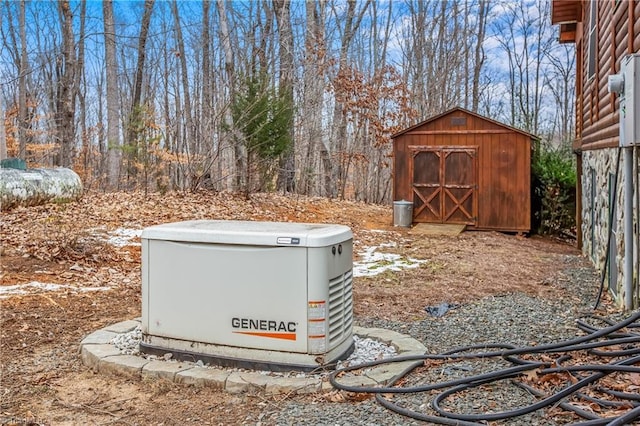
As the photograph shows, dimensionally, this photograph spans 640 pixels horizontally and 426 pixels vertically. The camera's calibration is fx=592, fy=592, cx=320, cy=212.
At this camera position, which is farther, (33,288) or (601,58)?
(601,58)

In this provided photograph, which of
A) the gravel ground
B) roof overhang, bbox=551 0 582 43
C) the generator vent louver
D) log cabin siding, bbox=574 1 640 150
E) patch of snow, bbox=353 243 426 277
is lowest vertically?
the gravel ground

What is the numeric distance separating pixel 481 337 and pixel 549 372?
3.97ft

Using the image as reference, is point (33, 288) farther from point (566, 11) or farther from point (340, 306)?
point (566, 11)

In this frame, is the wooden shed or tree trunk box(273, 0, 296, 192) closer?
the wooden shed

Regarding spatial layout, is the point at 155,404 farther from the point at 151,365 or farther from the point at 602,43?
the point at 602,43

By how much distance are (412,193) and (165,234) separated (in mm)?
9874

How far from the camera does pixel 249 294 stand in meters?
3.66

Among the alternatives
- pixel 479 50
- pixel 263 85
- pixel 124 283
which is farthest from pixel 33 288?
pixel 479 50

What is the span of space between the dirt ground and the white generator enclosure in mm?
330

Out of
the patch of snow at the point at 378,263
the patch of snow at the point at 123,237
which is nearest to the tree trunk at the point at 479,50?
the patch of snow at the point at 378,263

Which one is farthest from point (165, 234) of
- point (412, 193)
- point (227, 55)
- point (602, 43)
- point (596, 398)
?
point (227, 55)

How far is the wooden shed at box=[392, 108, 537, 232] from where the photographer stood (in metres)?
12.6

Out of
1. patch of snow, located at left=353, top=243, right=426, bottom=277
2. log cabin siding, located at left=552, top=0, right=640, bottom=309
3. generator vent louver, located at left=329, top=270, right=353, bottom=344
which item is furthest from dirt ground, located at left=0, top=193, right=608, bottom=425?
log cabin siding, located at left=552, top=0, right=640, bottom=309

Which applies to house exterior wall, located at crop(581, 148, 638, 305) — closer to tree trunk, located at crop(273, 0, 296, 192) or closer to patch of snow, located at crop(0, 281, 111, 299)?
patch of snow, located at crop(0, 281, 111, 299)
